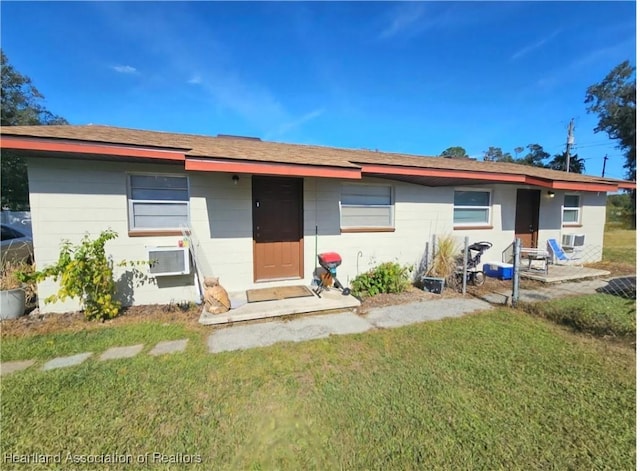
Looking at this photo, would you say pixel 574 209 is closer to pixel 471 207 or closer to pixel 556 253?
pixel 556 253

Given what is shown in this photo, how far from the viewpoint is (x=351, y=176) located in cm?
518

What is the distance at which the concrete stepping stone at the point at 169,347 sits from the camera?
11.1ft

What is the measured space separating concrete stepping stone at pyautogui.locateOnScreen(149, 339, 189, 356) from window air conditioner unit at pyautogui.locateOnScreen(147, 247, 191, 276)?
1494 mm

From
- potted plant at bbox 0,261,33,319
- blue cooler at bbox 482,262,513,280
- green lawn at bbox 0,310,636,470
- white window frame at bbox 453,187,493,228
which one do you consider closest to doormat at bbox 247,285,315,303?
green lawn at bbox 0,310,636,470

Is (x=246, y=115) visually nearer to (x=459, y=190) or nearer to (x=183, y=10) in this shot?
(x=183, y=10)

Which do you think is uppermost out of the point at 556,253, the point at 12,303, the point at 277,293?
the point at 556,253

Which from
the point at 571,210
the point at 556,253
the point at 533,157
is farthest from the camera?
the point at 533,157

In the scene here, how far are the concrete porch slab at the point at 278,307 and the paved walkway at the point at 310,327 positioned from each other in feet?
0.45

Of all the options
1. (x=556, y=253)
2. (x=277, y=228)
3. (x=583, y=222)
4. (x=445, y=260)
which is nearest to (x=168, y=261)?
(x=277, y=228)

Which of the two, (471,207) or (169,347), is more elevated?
(471,207)

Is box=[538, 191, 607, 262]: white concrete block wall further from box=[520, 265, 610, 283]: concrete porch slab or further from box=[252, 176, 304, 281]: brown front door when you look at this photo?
box=[252, 176, 304, 281]: brown front door

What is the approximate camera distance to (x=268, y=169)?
4609 millimetres

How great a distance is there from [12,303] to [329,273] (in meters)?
5.46

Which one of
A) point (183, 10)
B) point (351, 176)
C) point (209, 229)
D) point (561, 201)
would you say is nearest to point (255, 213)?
point (209, 229)
